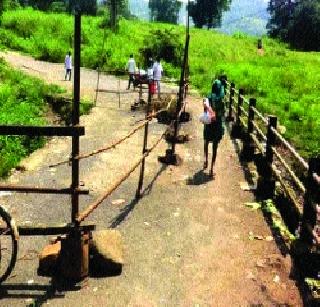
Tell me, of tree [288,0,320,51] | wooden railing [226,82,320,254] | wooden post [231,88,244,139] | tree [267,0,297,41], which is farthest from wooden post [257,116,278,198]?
tree [267,0,297,41]

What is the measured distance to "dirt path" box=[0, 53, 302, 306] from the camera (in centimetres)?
562

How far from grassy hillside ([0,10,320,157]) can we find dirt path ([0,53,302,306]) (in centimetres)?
596

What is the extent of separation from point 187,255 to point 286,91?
2031cm

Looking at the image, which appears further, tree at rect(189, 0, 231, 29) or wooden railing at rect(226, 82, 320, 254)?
tree at rect(189, 0, 231, 29)

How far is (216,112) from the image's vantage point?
394 inches

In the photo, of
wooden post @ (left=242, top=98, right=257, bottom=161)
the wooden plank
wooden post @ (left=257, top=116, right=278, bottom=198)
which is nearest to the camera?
the wooden plank

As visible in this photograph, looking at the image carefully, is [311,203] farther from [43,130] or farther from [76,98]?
[43,130]

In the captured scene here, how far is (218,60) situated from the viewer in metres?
39.5

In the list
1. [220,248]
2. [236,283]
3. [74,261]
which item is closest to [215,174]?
[220,248]

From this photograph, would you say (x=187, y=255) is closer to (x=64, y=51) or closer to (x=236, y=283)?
(x=236, y=283)

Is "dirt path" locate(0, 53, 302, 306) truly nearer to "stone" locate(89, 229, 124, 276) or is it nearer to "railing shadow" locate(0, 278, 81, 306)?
"railing shadow" locate(0, 278, 81, 306)

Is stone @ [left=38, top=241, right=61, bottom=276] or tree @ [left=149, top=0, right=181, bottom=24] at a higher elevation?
tree @ [left=149, top=0, right=181, bottom=24]

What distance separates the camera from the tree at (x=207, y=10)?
239 feet

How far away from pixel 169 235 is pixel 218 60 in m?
33.7
